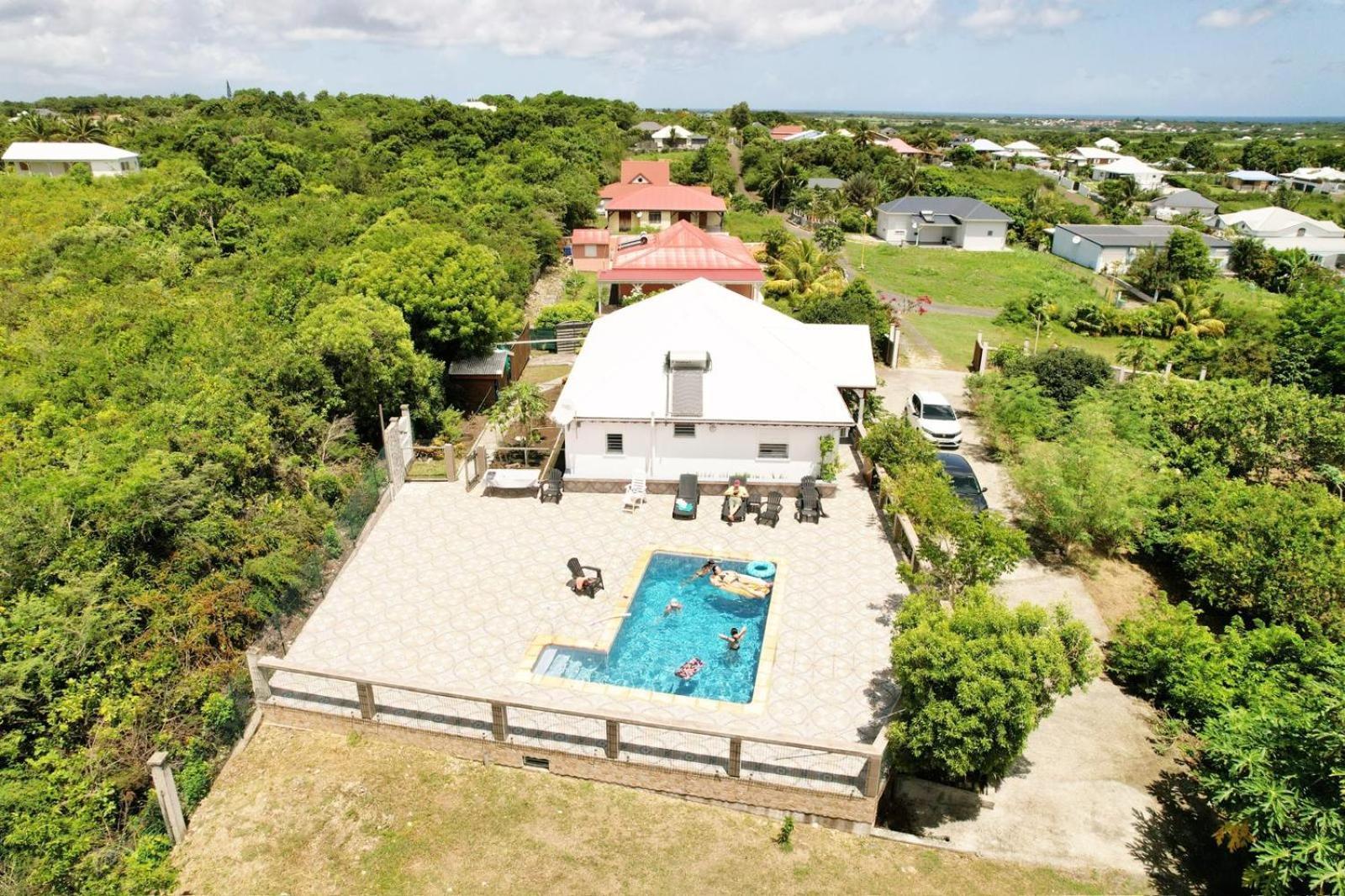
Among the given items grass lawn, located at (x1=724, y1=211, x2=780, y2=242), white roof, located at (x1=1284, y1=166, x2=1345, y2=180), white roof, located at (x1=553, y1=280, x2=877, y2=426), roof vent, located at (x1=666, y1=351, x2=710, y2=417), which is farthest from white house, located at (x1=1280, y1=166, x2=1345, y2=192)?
roof vent, located at (x1=666, y1=351, x2=710, y2=417)

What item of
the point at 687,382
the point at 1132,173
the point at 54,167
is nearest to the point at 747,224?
the point at 687,382

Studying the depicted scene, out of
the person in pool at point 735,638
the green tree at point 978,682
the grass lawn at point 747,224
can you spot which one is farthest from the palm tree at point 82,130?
the green tree at point 978,682

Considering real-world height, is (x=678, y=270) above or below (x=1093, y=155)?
below

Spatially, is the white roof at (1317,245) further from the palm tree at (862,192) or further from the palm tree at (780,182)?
the palm tree at (780,182)

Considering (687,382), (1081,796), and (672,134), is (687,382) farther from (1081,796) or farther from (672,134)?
(672,134)

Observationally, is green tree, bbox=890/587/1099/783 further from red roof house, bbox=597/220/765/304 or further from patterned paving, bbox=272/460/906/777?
red roof house, bbox=597/220/765/304

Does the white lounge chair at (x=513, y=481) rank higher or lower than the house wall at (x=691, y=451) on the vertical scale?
lower
